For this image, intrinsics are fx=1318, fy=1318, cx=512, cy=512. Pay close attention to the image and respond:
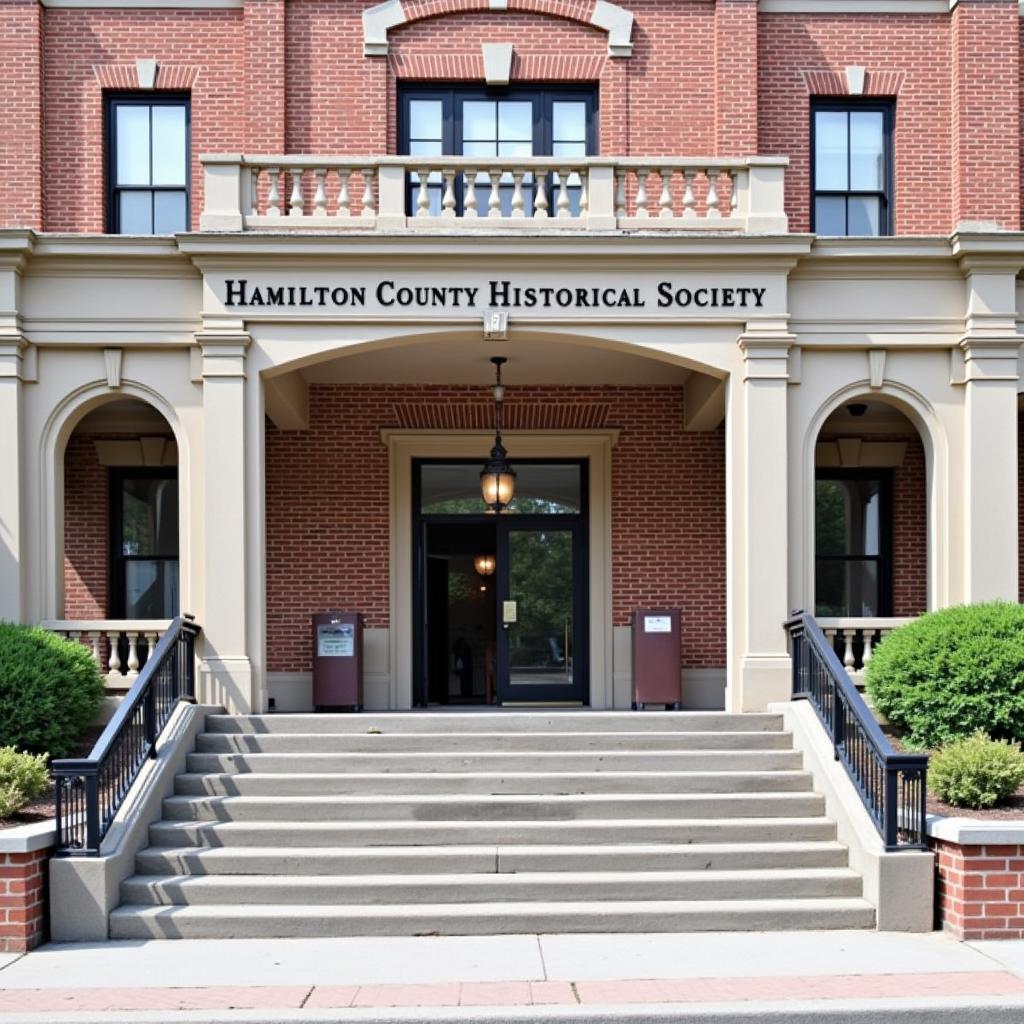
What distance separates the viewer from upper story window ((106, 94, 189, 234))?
51.5ft

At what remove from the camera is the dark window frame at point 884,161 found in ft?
51.9

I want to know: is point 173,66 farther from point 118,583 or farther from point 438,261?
point 118,583

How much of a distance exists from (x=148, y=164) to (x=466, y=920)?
34.1ft

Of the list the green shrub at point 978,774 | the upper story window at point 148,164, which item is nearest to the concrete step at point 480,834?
the green shrub at point 978,774

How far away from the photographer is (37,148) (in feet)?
50.4

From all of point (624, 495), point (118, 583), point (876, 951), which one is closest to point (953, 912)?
point (876, 951)

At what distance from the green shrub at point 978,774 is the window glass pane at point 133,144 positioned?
11.3m

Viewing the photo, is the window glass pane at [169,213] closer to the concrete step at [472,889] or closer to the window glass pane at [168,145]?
the window glass pane at [168,145]

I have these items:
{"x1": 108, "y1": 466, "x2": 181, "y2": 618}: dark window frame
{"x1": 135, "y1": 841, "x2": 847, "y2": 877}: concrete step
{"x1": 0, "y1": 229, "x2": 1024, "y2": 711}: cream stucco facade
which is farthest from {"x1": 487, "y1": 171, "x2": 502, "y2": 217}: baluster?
{"x1": 135, "y1": 841, "x2": 847, "y2": 877}: concrete step

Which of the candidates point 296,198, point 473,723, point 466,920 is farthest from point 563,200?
point 466,920

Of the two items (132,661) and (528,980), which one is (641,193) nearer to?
(132,661)

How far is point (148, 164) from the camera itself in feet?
52.0

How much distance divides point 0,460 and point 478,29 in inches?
298

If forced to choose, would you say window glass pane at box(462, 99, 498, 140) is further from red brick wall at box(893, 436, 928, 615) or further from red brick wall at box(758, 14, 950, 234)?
red brick wall at box(893, 436, 928, 615)
